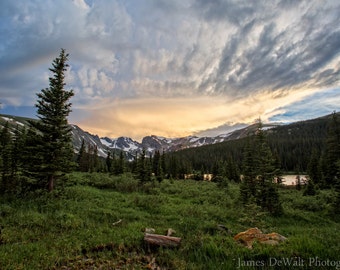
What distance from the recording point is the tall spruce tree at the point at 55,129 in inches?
684

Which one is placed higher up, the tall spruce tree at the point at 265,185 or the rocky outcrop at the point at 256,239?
the tall spruce tree at the point at 265,185

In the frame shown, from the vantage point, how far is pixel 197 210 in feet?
56.0

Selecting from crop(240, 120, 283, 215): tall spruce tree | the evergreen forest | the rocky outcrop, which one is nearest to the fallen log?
the evergreen forest

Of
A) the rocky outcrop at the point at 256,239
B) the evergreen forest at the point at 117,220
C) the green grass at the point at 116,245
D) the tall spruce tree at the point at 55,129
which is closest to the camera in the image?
the green grass at the point at 116,245

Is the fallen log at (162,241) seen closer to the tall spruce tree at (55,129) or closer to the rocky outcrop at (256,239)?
the rocky outcrop at (256,239)

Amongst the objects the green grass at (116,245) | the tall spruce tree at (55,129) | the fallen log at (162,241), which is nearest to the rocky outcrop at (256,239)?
the green grass at (116,245)

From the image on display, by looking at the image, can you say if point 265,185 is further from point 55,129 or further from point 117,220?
point 55,129

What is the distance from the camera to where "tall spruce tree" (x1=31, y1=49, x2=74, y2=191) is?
57.0 feet

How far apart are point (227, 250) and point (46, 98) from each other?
702 inches

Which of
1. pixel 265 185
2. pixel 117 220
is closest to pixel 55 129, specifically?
pixel 117 220

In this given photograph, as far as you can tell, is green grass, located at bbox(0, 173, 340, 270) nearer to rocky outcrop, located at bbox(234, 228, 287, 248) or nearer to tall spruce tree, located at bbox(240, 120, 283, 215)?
rocky outcrop, located at bbox(234, 228, 287, 248)

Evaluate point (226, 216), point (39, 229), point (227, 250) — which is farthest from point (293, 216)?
point (39, 229)

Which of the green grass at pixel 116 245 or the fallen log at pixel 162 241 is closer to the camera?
the green grass at pixel 116 245

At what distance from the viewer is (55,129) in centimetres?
1781
